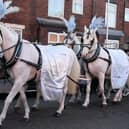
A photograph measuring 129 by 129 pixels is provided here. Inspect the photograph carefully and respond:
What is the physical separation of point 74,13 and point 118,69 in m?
10.7

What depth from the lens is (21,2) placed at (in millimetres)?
21234

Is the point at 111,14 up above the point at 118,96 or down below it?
above

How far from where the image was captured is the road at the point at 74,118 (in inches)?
390

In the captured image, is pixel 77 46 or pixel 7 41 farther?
pixel 77 46

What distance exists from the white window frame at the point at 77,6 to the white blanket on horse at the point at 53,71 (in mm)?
12914

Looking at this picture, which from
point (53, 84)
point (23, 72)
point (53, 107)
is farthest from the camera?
point (53, 107)

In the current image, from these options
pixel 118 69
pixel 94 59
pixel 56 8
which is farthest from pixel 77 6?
pixel 94 59

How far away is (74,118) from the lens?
35.7 feet

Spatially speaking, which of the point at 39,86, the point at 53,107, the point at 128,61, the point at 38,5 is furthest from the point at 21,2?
the point at 39,86

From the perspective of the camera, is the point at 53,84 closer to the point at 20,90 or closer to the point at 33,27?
the point at 20,90

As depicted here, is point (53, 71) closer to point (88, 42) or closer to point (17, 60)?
point (17, 60)

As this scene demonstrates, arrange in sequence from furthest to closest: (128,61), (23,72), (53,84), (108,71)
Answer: (128,61), (108,71), (53,84), (23,72)

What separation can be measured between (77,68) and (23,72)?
7.07ft

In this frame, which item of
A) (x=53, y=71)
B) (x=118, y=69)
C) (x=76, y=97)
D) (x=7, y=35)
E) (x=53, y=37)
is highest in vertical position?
(x=7, y=35)
